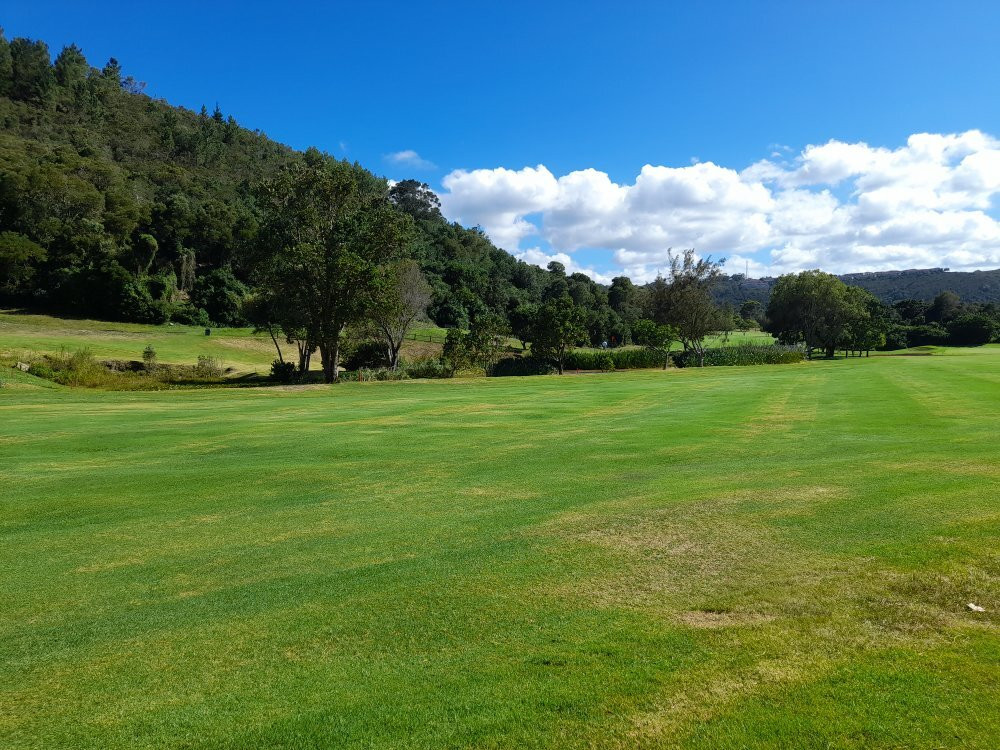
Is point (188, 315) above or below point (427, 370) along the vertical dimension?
above

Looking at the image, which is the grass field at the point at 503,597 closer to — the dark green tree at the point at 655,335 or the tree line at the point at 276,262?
the tree line at the point at 276,262

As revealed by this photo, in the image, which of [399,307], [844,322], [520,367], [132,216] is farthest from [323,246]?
[844,322]

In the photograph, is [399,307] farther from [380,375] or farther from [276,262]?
[276,262]

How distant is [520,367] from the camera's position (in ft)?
208

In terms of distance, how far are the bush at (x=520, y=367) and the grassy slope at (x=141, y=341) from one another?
1266cm

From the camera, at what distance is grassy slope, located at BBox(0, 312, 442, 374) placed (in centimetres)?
5284

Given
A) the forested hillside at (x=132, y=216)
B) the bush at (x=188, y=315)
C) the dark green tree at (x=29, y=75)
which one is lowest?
the bush at (x=188, y=315)

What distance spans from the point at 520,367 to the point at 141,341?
125ft

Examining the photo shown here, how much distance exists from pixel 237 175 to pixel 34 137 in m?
39.5

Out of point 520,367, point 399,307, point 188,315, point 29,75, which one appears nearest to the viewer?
point 399,307

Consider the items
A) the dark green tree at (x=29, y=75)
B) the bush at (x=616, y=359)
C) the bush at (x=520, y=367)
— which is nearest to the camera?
the bush at (x=520, y=367)

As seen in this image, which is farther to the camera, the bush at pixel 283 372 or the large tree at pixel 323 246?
the bush at pixel 283 372

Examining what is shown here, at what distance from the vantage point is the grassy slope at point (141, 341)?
52.8 m

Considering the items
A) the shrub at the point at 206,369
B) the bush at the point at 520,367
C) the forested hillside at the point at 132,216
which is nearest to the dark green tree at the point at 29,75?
the forested hillside at the point at 132,216
